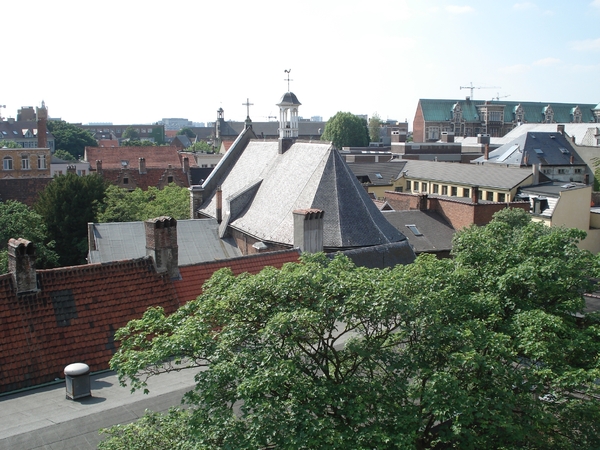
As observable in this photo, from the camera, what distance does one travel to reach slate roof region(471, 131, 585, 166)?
6450 cm

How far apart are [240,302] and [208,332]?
2.35ft

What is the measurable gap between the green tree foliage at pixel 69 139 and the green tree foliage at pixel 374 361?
128363 mm

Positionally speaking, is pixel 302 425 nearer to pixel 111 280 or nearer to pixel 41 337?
pixel 41 337

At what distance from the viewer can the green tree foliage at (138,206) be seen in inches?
1550

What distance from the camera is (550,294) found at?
1248 centimetres

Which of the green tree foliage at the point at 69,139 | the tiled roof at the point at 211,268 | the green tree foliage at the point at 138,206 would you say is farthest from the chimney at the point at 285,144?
the green tree foliage at the point at 69,139

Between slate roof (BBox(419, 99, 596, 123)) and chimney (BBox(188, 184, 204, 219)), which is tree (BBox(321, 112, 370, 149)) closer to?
slate roof (BBox(419, 99, 596, 123))

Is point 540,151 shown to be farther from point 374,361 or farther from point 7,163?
point 374,361

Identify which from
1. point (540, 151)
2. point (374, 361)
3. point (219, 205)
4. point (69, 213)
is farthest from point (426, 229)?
point (540, 151)

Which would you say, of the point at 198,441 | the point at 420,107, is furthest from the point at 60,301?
the point at 420,107

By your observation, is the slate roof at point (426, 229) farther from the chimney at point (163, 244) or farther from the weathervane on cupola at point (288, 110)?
the chimney at point (163, 244)

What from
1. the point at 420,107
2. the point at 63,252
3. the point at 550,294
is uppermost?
the point at 420,107

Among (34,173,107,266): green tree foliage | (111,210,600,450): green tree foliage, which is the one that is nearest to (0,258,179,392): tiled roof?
(111,210,600,450): green tree foliage

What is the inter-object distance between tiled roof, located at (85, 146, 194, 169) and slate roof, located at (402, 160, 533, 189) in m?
33.5
